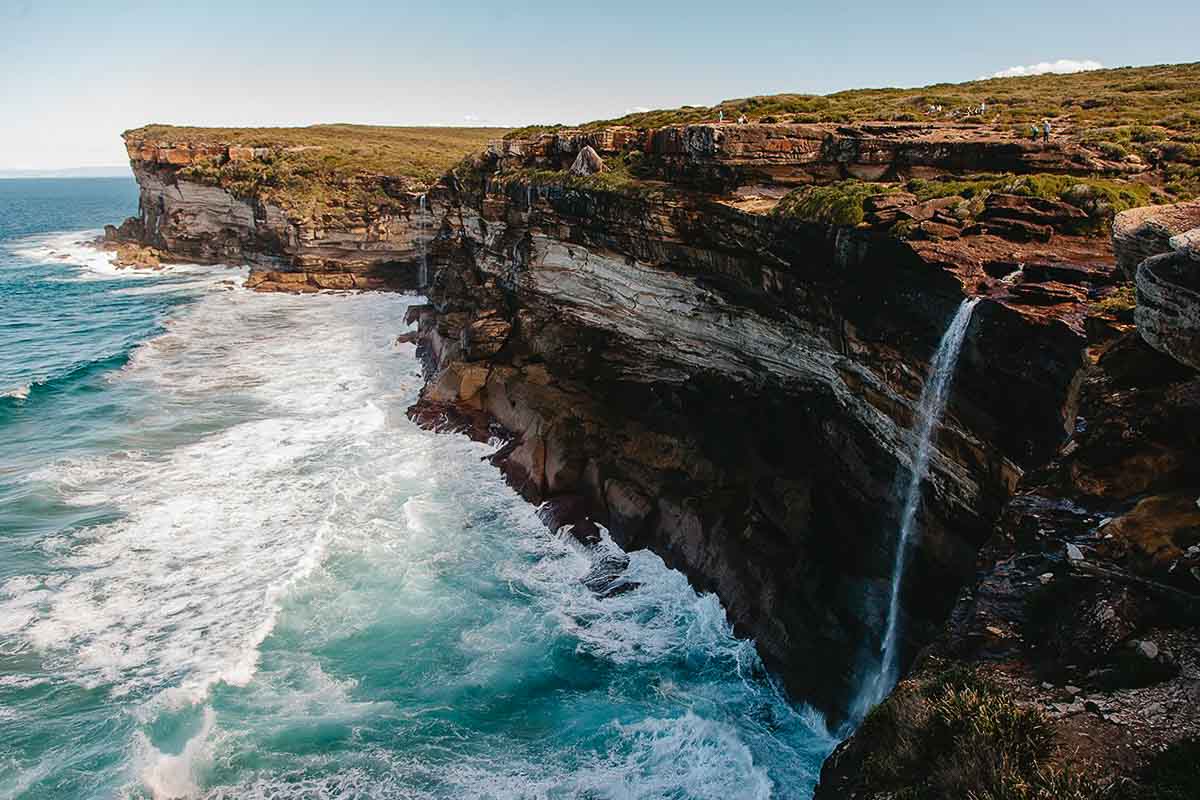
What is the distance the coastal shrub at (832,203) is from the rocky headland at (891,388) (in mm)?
95

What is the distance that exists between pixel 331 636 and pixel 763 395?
1495 cm

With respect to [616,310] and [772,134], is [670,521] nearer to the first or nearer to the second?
[616,310]

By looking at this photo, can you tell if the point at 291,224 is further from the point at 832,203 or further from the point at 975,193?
the point at 975,193

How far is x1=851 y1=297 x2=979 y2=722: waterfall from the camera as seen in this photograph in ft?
48.8

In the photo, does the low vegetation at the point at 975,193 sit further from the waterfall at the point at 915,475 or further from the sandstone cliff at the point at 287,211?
the sandstone cliff at the point at 287,211

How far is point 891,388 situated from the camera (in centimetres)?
1709

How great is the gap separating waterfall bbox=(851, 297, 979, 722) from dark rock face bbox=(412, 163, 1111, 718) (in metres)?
0.32

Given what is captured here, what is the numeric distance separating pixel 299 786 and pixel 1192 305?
17.7m

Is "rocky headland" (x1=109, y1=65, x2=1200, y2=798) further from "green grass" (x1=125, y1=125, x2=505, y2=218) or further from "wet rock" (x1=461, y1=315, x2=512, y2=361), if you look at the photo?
"green grass" (x1=125, y1=125, x2=505, y2=218)

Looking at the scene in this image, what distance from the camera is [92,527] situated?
24.9 m

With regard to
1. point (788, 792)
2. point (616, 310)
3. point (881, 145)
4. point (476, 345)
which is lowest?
point (788, 792)

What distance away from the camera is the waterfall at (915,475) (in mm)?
14859

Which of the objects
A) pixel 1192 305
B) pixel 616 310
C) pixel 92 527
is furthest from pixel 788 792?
pixel 92 527

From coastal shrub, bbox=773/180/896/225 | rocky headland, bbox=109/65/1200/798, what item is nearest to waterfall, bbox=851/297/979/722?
rocky headland, bbox=109/65/1200/798
